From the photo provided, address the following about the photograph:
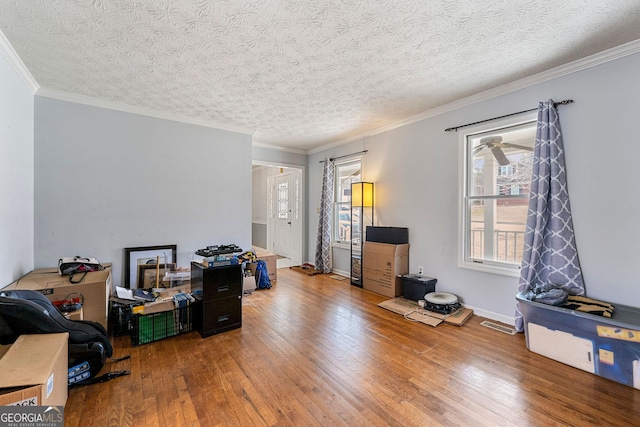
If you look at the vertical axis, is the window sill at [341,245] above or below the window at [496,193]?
below

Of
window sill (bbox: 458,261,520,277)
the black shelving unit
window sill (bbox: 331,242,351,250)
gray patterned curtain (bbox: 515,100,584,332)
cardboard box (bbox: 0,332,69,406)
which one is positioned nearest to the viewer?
cardboard box (bbox: 0,332,69,406)

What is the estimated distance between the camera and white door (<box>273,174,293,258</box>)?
641 centimetres

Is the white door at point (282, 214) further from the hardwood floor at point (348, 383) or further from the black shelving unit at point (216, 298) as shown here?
the hardwood floor at point (348, 383)

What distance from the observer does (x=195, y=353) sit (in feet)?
7.70

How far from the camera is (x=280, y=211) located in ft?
22.4

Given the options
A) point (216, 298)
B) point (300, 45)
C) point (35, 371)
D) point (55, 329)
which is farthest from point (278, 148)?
point (35, 371)

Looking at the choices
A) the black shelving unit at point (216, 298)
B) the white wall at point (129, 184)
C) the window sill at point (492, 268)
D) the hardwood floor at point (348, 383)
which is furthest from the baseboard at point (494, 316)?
the white wall at point (129, 184)

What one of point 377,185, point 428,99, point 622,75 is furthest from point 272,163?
point 622,75

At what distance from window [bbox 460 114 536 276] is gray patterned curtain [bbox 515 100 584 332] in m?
0.25

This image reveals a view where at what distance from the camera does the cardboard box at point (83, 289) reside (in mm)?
2338

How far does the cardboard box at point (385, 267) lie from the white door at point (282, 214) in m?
2.65

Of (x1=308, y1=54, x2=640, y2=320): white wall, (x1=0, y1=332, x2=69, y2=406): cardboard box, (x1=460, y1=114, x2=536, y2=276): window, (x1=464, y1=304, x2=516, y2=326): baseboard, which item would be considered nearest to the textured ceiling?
(x1=308, y1=54, x2=640, y2=320): white wall

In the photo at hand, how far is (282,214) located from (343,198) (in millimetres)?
2076

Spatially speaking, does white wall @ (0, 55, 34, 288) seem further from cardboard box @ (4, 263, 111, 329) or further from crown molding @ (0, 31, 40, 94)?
cardboard box @ (4, 263, 111, 329)
